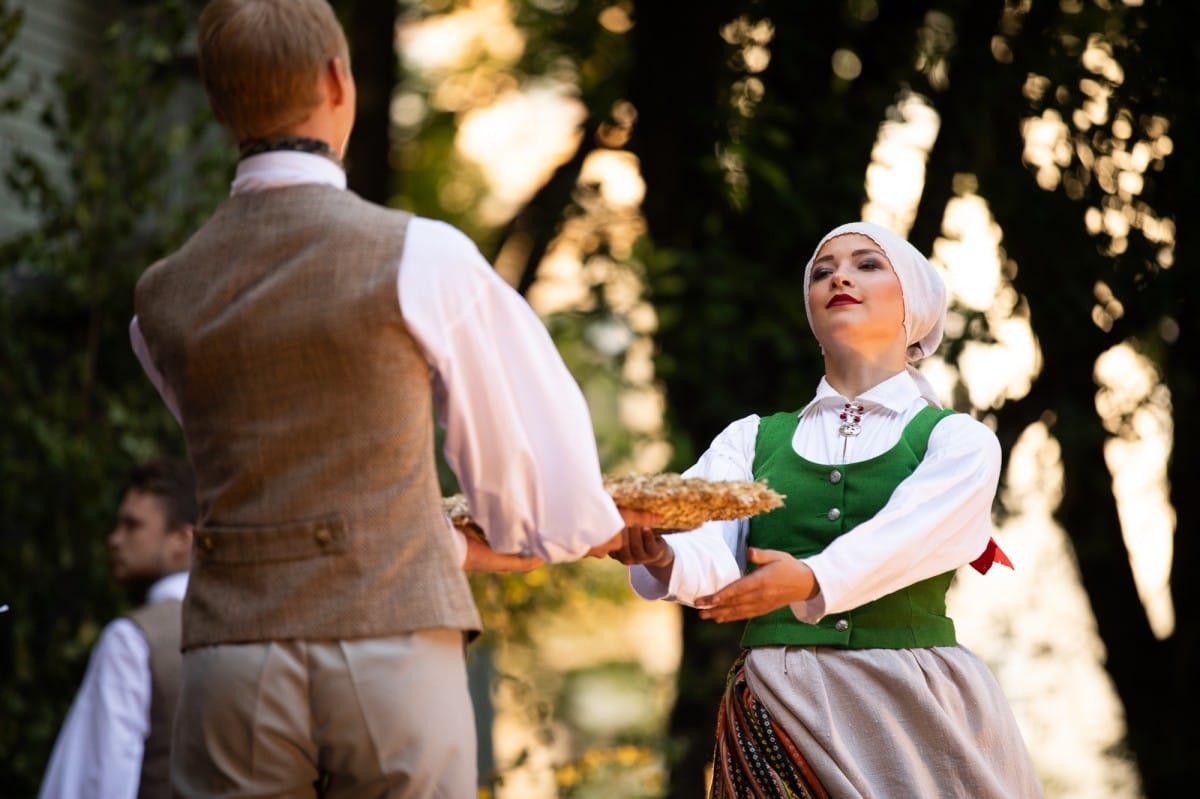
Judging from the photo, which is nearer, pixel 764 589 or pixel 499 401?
pixel 499 401

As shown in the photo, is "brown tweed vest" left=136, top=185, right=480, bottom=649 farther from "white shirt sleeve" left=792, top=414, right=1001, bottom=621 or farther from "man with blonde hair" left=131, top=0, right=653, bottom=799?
"white shirt sleeve" left=792, top=414, right=1001, bottom=621

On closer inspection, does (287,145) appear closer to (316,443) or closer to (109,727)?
(316,443)

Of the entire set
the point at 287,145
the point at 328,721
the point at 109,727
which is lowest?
the point at 109,727

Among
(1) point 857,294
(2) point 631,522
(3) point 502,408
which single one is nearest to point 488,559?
(2) point 631,522

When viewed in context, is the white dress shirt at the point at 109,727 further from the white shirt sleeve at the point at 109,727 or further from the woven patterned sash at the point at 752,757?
the woven patterned sash at the point at 752,757

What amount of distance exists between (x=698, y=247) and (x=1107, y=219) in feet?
5.27

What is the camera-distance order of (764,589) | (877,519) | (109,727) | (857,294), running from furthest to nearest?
(109,727) → (857,294) → (877,519) → (764,589)

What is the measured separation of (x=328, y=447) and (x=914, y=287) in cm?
143

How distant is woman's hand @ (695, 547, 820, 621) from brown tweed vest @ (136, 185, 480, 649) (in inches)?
23.3

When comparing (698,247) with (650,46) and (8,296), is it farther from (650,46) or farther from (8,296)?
(8,296)

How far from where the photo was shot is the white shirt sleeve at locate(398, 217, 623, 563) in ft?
7.43

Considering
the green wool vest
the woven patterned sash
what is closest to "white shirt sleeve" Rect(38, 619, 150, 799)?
the woven patterned sash

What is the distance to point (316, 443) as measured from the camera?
87.5 inches

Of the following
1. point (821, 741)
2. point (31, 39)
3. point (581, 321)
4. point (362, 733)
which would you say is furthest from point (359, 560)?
point (31, 39)
